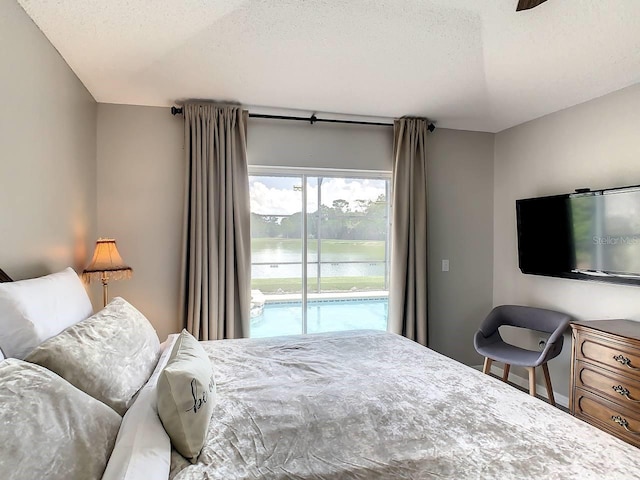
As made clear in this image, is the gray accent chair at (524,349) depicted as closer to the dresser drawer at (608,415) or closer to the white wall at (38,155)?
the dresser drawer at (608,415)

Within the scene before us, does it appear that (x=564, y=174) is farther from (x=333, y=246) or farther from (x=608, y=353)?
(x=333, y=246)

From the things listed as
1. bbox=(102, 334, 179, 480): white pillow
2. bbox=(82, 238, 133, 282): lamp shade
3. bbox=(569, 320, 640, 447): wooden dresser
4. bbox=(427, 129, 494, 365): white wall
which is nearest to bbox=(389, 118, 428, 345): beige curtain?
bbox=(427, 129, 494, 365): white wall

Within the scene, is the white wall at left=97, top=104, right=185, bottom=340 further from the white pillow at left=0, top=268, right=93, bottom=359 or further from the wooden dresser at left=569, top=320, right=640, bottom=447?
the wooden dresser at left=569, top=320, right=640, bottom=447

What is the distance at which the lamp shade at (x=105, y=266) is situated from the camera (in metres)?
2.47

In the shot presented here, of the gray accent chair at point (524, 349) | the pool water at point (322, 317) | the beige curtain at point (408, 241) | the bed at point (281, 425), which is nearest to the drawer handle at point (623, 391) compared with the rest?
the gray accent chair at point (524, 349)

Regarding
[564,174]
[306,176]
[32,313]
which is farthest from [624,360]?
[32,313]

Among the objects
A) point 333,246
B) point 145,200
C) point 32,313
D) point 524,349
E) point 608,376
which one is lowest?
point 524,349

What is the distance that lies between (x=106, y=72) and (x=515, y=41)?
8.55ft

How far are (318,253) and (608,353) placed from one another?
2.31 meters

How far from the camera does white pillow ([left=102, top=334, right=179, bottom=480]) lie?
90 cm

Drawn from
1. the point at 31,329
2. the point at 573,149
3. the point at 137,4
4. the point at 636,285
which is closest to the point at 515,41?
the point at 573,149

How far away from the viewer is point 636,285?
2457 mm

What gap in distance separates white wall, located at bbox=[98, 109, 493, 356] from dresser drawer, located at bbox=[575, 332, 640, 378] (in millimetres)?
1373

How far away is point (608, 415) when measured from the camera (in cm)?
226
